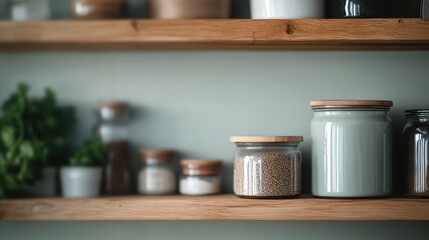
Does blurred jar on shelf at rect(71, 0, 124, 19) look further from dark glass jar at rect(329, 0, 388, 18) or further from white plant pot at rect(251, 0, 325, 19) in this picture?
dark glass jar at rect(329, 0, 388, 18)

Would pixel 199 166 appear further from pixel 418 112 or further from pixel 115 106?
pixel 418 112

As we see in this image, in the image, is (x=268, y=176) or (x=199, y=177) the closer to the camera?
(x=268, y=176)

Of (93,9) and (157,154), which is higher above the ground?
(93,9)

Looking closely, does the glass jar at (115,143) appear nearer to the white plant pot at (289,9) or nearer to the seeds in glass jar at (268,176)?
the seeds in glass jar at (268,176)

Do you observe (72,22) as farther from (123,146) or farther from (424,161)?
A: (424,161)

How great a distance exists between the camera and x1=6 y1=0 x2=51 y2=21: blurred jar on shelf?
4.52ft

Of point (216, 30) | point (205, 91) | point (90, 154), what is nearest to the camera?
point (216, 30)

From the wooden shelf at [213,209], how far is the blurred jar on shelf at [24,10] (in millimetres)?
421

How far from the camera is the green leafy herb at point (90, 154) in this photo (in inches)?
54.9

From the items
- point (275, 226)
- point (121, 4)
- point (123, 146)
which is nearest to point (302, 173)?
point (275, 226)

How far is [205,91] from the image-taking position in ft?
5.00

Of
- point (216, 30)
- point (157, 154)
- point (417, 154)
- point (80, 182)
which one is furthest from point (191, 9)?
point (417, 154)

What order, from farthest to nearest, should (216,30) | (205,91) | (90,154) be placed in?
(205,91), (90,154), (216,30)

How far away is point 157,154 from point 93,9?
0.37 metres
